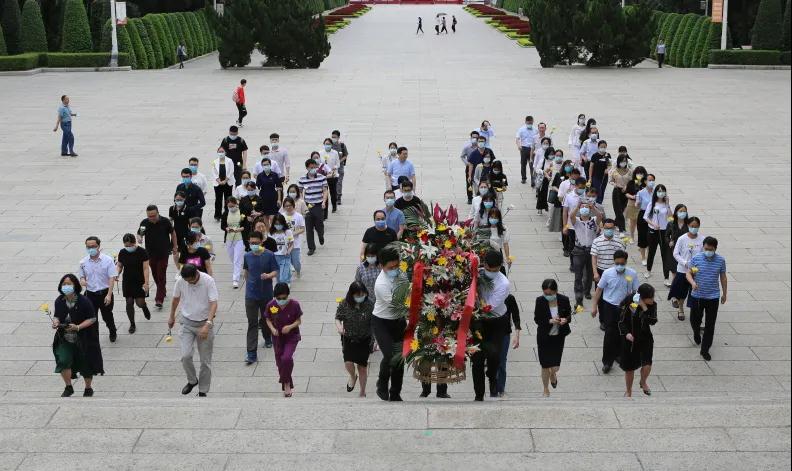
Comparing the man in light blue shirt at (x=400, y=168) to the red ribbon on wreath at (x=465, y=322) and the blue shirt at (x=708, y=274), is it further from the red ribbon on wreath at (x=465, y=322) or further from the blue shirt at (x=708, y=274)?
the red ribbon on wreath at (x=465, y=322)

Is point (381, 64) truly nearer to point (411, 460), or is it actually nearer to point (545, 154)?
point (545, 154)

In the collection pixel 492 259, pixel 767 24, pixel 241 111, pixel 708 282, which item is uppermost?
pixel 767 24

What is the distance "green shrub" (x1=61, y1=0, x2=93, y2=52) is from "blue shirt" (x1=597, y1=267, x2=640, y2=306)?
3780cm

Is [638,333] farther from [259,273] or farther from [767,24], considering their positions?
[767,24]

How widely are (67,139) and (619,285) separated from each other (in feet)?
52.1

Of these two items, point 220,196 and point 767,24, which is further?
point 767,24

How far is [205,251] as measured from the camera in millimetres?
10781

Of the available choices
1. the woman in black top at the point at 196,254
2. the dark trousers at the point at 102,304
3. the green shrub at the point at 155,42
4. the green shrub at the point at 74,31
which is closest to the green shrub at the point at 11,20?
the green shrub at the point at 74,31

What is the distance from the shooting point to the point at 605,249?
35.8 feet

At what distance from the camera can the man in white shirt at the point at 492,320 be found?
832cm

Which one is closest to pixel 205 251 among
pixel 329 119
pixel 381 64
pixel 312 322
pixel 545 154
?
pixel 312 322

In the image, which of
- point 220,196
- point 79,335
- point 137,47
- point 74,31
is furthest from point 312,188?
point 74,31

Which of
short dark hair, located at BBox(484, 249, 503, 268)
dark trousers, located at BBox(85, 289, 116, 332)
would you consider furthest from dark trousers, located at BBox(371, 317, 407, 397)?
dark trousers, located at BBox(85, 289, 116, 332)

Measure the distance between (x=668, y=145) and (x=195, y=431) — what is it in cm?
1807
